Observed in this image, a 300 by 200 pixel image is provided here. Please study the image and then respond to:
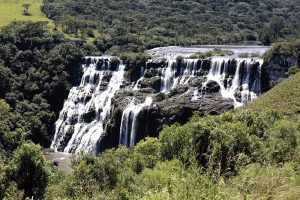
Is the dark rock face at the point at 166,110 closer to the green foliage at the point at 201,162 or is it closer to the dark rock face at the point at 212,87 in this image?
the dark rock face at the point at 212,87

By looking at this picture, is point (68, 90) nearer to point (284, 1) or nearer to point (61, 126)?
point (61, 126)

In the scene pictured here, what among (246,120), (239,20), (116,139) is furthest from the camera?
(239,20)

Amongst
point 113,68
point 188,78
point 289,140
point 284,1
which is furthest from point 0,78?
point 284,1

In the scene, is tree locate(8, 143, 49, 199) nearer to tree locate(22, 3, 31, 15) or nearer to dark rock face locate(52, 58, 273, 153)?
dark rock face locate(52, 58, 273, 153)

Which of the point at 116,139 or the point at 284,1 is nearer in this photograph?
the point at 116,139

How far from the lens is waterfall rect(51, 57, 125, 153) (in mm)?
64312

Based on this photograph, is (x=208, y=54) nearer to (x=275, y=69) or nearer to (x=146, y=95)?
(x=275, y=69)

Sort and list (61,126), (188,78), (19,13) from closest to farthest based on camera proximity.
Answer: (188,78)
(61,126)
(19,13)

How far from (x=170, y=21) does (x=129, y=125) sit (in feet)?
235

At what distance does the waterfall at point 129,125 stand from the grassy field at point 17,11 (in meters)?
59.6

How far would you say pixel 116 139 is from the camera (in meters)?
60.2

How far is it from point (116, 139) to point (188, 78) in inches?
576

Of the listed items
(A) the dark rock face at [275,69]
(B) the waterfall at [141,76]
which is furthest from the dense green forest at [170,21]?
(A) the dark rock face at [275,69]

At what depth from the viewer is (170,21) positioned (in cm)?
12462
